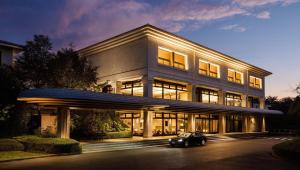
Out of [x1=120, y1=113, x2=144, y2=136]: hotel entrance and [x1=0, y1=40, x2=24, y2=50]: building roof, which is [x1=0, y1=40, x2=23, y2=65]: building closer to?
[x1=0, y1=40, x2=24, y2=50]: building roof

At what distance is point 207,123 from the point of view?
48.2 meters

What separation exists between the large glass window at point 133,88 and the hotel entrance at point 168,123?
12.3 feet

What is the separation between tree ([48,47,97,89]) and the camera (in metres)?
30.9

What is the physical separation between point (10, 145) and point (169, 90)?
2343cm

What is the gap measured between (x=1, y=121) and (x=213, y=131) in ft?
107

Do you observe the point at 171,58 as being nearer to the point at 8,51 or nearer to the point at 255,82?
the point at 8,51

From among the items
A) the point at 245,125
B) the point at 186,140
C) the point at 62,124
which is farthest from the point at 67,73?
the point at 245,125

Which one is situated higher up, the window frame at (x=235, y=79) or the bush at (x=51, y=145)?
the window frame at (x=235, y=79)

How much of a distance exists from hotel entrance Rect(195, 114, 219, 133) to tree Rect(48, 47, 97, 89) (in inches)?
784

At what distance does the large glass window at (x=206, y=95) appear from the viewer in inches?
1815

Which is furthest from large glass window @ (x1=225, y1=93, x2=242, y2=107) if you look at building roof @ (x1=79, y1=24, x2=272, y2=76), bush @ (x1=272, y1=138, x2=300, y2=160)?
bush @ (x1=272, y1=138, x2=300, y2=160)

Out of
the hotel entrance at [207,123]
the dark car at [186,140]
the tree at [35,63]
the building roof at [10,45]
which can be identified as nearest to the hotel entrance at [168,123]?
the hotel entrance at [207,123]

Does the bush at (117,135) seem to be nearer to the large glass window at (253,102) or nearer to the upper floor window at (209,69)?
the upper floor window at (209,69)

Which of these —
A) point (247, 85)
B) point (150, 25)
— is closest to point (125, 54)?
point (150, 25)
